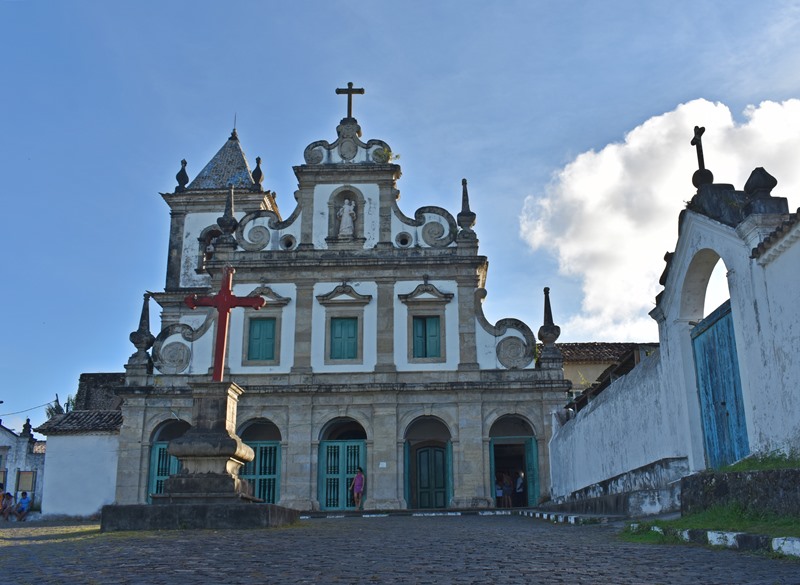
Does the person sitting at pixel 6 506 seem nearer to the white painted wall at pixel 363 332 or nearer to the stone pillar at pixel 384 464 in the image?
the white painted wall at pixel 363 332

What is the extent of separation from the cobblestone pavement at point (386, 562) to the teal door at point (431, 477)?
15623 millimetres

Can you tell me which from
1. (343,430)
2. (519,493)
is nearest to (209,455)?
(343,430)

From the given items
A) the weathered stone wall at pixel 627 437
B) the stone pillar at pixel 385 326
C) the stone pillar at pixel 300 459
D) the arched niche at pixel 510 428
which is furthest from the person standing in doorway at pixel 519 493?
the stone pillar at pixel 300 459

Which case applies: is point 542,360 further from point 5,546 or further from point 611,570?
point 611,570

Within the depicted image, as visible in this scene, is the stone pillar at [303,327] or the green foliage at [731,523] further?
the stone pillar at [303,327]

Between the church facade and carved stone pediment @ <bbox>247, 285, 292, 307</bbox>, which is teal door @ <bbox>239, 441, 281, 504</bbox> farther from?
carved stone pediment @ <bbox>247, 285, 292, 307</bbox>

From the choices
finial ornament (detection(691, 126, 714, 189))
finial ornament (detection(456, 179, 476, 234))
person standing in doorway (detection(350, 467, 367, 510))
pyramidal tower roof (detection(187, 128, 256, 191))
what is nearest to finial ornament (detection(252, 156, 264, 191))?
pyramidal tower roof (detection(187, 128, 256, 191))

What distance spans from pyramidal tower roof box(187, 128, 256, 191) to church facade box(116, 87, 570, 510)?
5843 mm

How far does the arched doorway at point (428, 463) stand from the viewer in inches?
971

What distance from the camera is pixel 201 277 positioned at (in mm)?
30641

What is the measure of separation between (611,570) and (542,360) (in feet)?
62.9

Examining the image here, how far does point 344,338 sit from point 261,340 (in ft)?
8.45

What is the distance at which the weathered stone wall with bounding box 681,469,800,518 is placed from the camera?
6480 mm

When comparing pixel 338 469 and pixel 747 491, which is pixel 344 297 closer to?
pixel 338 469
